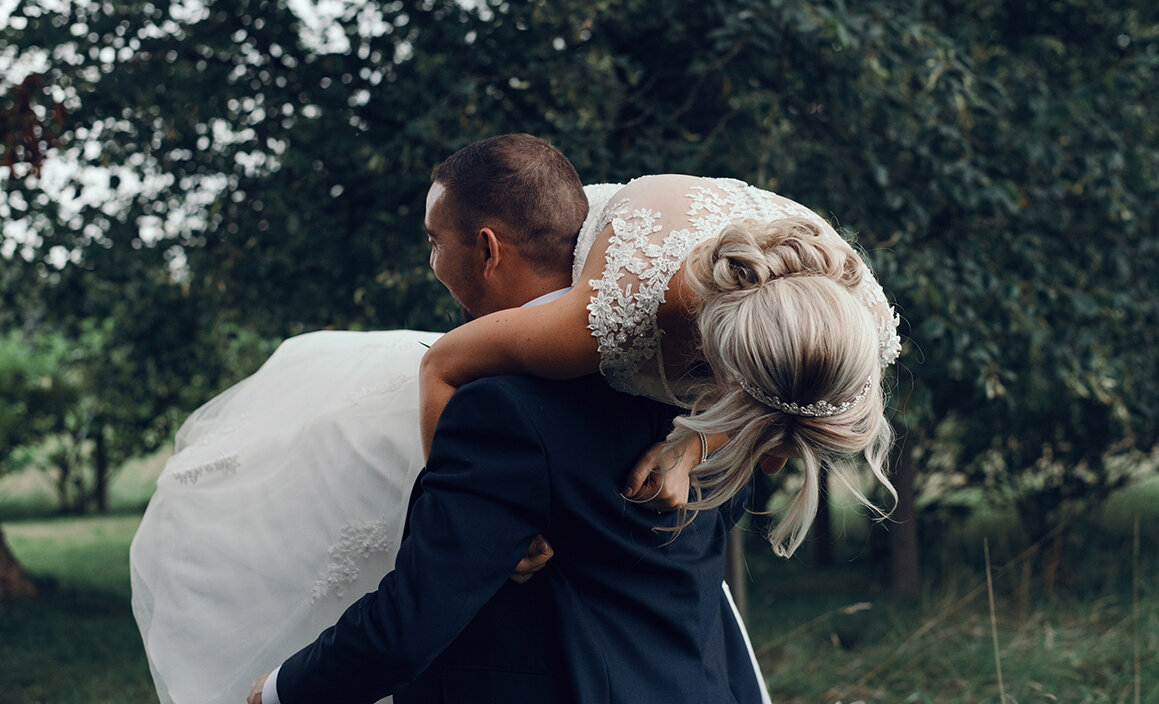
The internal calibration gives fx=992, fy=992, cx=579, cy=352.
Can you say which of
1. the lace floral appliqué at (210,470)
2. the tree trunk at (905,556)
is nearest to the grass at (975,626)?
the tree trunk at (905,556)

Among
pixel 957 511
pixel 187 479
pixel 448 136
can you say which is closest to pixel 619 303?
pixel 187 479

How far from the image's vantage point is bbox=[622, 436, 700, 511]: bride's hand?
1513 millimetres

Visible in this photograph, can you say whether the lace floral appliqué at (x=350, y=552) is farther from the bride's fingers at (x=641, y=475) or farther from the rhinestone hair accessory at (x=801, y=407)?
the rhinestone hair accessory at (x=801, y=407)

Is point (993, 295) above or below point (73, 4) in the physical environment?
below

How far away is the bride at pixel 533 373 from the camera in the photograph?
4.27ft

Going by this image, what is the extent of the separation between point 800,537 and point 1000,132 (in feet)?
12.2

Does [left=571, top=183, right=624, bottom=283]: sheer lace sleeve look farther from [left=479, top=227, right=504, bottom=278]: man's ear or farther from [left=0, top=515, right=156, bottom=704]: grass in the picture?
[left=0, top=515, right=156, bottom=704]: grass

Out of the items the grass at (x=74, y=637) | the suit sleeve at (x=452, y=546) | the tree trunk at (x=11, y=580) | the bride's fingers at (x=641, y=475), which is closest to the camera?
the suit sleeve at (x=452, y=546)

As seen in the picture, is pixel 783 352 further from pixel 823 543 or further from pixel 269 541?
pixel 823 543

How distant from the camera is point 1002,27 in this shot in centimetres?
Result: 567

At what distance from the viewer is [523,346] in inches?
57.1

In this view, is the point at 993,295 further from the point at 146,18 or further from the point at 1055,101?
the point at 146,18

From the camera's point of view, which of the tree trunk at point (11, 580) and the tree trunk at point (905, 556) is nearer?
the tree trunk at point (905, 556)

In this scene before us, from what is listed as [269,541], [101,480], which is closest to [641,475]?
[269,541]
